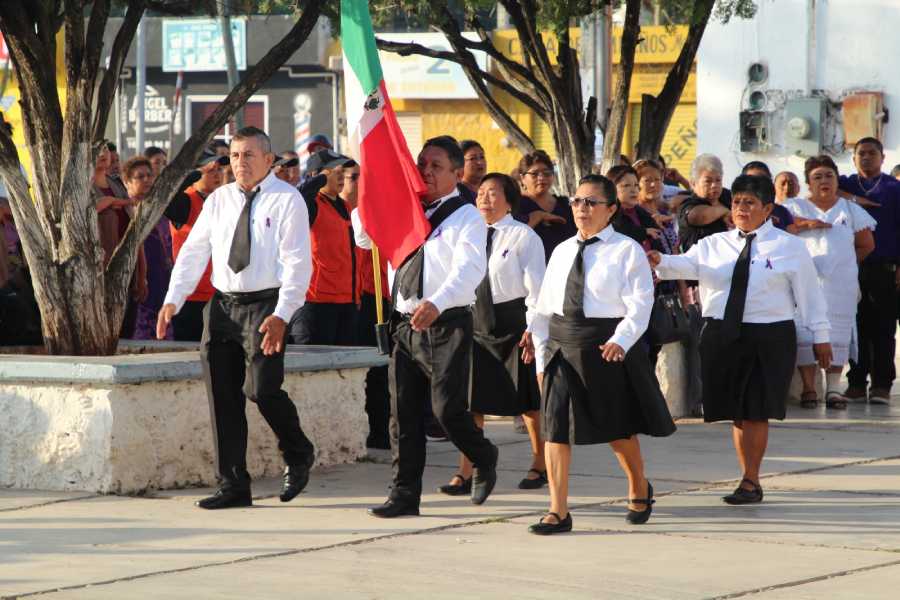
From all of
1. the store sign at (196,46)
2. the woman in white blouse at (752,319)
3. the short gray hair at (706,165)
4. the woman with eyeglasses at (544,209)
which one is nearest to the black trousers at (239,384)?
the woman in white blouse at (752,319)

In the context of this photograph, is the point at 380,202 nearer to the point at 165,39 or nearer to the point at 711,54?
the point at 711,54

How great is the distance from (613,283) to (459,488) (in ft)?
5.52

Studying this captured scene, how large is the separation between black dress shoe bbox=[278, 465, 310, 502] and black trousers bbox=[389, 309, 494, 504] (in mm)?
550

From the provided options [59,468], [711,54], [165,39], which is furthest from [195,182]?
[165,39]

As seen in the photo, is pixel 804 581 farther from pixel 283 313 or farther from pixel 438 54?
pixel 438 54

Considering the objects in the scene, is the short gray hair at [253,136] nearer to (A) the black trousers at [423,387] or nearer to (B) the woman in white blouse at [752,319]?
(A) the black trousers at [423,387]

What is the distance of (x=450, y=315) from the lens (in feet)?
28.4

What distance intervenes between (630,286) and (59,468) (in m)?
3.21

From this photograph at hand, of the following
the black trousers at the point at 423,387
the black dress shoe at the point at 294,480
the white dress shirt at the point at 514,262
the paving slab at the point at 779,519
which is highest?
the white dress shirt at the point at 514,262

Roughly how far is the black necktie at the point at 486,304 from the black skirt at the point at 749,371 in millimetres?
1164

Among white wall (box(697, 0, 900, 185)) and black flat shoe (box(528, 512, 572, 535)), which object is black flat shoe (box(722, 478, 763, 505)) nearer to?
black flat shoe (box(528, 512, 572, 535))

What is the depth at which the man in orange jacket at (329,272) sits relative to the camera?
11.3 metres

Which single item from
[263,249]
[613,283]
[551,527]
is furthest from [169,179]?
[551,527]

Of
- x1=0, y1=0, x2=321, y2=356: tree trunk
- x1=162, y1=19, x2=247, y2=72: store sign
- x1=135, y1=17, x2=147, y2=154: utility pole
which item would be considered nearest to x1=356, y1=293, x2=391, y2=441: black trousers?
x1=0, y1=0, x2=321, y2=356: tree trunk
